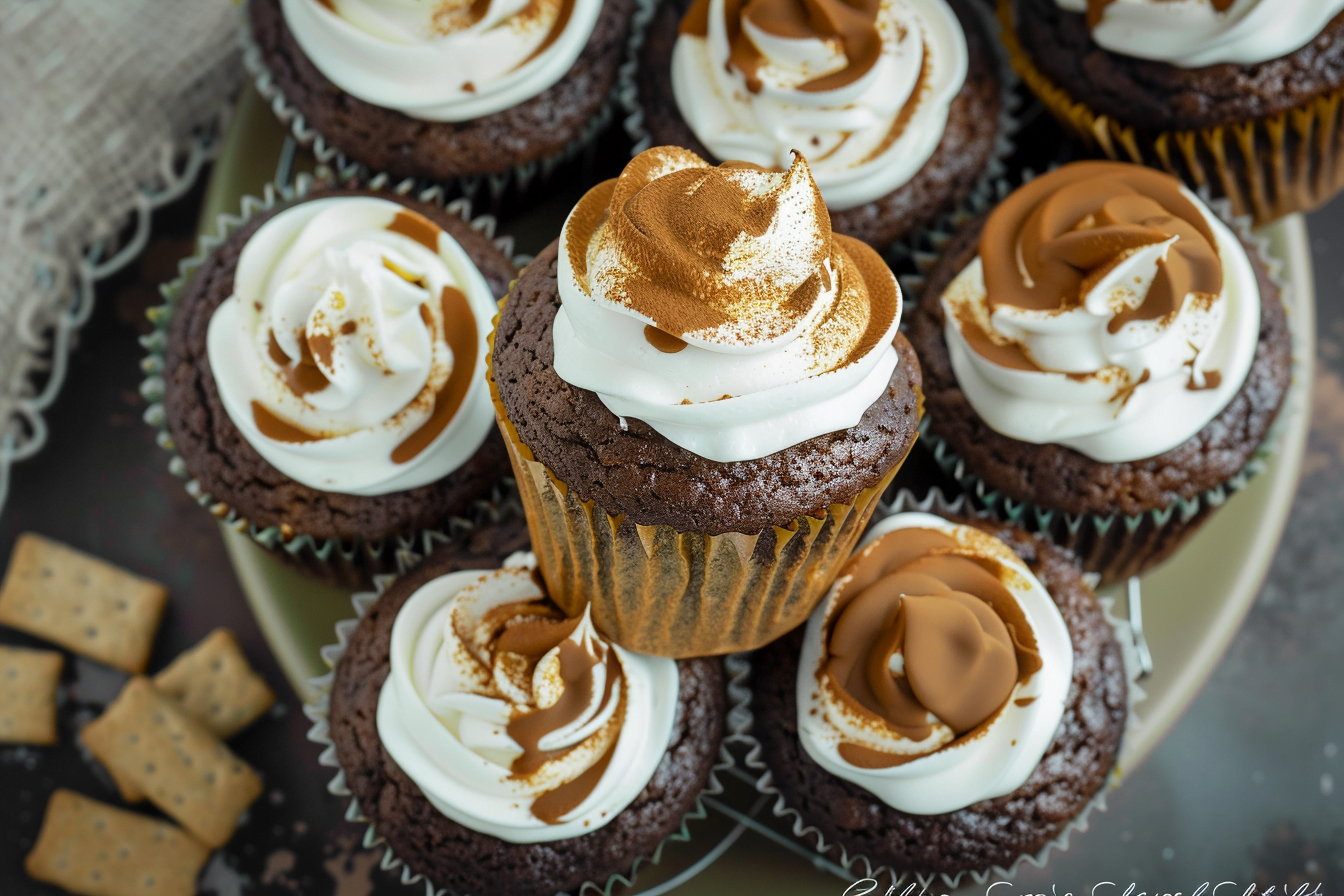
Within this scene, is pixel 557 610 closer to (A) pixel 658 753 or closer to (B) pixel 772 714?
(A) pixel 658 753

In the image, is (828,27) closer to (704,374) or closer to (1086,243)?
(1086,243)

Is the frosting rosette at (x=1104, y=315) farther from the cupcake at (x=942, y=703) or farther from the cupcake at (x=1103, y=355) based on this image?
the cupcake at (x=942, y=703)

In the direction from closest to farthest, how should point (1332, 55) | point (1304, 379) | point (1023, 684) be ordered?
1. point (1023, 684)
2. point (1332, 55)
3. point (1304, 379)

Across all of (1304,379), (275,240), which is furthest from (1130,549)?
(275,240)

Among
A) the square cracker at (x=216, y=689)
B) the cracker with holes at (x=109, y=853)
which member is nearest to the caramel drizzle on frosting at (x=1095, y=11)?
the square cracker at (x=216, y=689)

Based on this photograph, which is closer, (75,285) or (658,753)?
(658,753)

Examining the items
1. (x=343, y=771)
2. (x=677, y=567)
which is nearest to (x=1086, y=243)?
(x=677, y=567)
